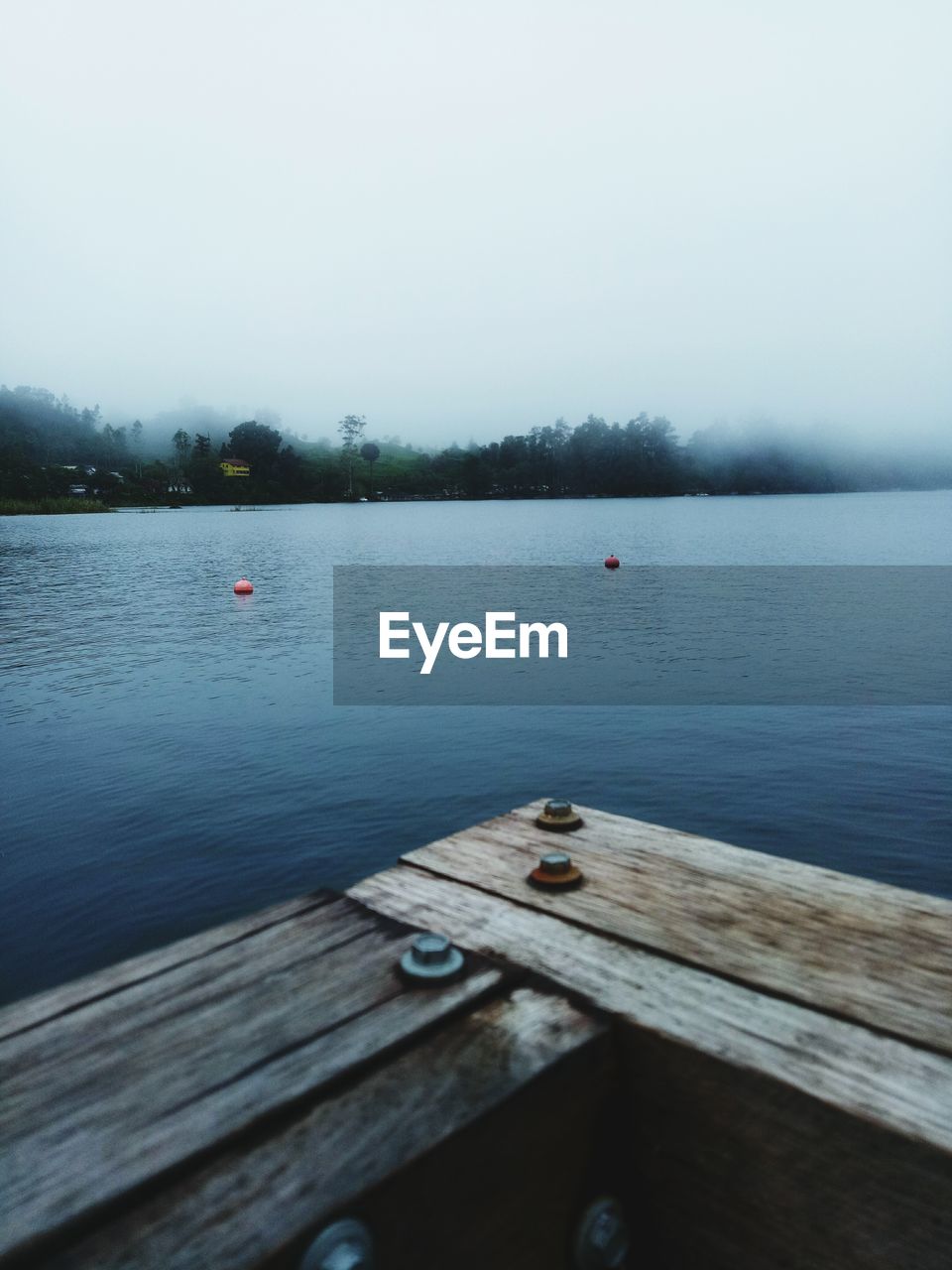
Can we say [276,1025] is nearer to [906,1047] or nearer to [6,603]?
[906,1047]

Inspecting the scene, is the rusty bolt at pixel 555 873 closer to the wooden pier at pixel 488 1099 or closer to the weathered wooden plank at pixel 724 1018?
the weathered wooden plank at pixel 724 1018

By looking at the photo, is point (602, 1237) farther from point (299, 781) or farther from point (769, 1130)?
point (299, 781)

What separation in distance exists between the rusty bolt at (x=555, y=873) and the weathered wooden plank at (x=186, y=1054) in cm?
91

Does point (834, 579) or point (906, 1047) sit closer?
point (906, 1047)

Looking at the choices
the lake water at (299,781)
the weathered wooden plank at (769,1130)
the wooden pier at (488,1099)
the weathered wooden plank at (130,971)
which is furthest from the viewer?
the lake water at (299,781)

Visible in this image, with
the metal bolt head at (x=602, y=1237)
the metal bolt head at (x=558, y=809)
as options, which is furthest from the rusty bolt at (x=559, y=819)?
the metal bolt head at (x=602, y=1237)

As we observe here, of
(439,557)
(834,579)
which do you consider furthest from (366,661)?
(439,557)

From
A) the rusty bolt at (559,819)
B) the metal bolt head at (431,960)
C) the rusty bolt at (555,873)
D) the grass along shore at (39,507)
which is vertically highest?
the metal bolt head at (431,960)

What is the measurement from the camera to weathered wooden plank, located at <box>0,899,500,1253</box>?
79.7 inches

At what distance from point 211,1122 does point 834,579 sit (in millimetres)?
54373

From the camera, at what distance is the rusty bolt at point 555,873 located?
3857 millimetres

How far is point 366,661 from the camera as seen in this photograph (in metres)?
28.5

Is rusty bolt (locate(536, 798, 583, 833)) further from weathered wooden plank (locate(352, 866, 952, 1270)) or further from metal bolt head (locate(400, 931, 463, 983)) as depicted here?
metal bolt head (locate(400, 931, 463, 983))

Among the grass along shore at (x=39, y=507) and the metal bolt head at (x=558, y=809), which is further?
the grass along shore at (x=39, y=507)
